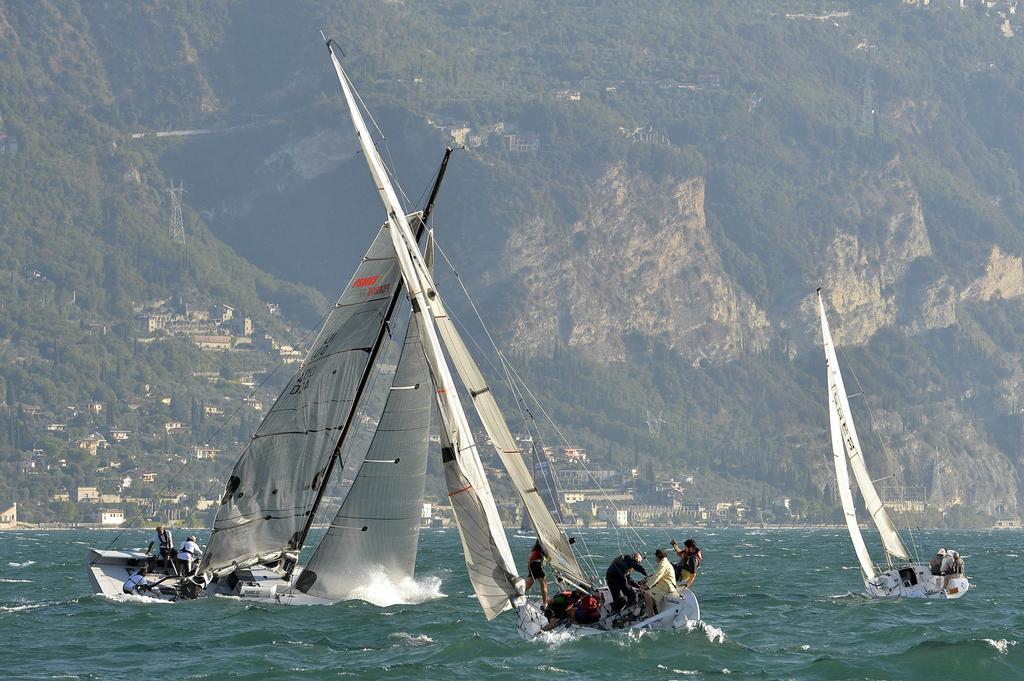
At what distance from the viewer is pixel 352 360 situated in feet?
173

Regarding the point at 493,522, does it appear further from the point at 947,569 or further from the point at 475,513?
the point at 947,569

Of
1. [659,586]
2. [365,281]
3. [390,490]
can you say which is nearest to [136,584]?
[390,490]

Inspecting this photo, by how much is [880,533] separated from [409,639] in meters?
22.0

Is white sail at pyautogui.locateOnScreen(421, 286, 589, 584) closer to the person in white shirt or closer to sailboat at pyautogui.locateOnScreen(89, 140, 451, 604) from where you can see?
sailboat at pyautogui.locateOnScreen(89, 140, 451, 604)

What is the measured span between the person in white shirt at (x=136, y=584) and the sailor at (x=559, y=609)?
14.8 m

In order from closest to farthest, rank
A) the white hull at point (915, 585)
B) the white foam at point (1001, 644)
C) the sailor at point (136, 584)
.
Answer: the white foam at point (1001, 644) → the sailor at point (136, 584) → the white hull at point (915, 585)

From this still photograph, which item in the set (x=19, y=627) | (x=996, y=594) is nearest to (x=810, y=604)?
(x=996, y=594)

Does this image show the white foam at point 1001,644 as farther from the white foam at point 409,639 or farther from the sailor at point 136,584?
the sailor at point 136,584

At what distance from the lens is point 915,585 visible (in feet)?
199

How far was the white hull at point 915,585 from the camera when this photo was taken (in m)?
60.3

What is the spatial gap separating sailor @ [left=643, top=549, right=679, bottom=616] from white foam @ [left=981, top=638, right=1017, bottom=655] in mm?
7379

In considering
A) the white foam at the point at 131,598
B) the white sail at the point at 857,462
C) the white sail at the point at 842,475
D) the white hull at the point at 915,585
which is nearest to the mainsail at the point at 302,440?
the white foam at the point at 131,598

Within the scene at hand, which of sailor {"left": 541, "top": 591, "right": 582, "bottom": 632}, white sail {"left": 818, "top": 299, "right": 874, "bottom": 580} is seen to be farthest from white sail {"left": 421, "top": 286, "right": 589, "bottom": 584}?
white sail {"left": 818, "top": 299, "right": 874, "bottom": 580}

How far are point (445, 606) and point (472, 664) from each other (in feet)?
41.6
